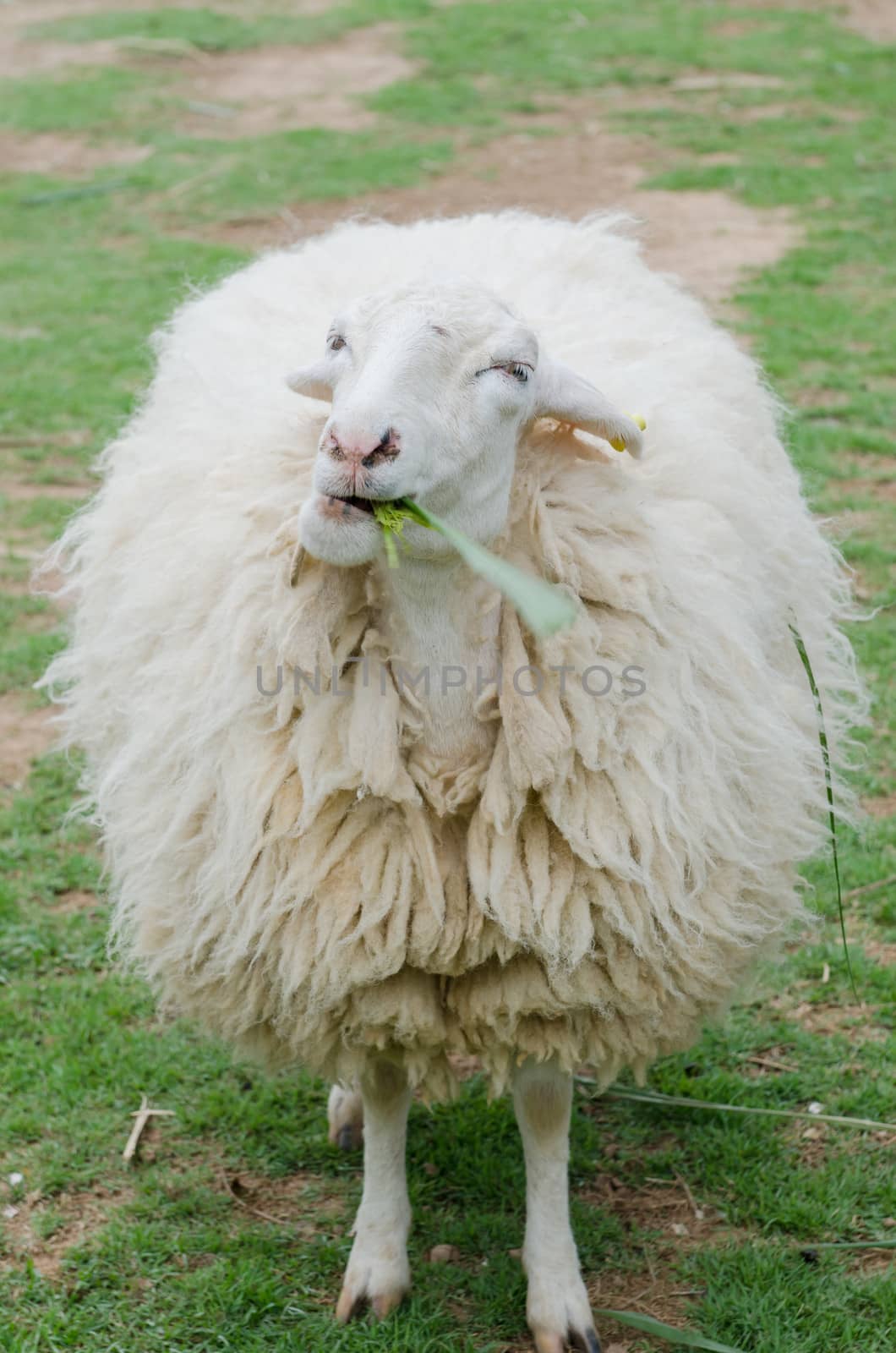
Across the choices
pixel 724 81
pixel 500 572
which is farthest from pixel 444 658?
pixel 724 81

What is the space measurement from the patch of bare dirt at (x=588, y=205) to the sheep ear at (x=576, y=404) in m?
5.78

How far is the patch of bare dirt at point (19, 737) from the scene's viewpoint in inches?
195

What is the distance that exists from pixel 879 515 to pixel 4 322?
17.1ft

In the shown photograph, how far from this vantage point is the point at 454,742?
278cm

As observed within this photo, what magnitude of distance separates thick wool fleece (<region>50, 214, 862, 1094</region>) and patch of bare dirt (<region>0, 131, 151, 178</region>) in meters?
8.90

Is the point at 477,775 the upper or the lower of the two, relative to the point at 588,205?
upper

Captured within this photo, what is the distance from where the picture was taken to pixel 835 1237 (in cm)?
330

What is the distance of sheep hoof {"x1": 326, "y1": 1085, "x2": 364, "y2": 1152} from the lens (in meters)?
3.67

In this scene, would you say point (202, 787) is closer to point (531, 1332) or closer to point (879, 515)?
point (531, 1332)

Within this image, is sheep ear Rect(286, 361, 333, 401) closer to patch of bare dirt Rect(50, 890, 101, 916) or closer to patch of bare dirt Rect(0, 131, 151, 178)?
patch of bare dirt Rect(50, 890, 101, 916)

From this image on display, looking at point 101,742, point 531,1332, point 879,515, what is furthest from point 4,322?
point 531,1332

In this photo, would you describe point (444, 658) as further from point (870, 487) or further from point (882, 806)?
point (870, 487)

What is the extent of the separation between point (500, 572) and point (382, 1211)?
68.3 inches

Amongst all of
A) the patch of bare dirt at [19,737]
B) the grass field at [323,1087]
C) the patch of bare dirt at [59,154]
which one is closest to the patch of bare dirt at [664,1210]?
the grass field at [323,1087]
